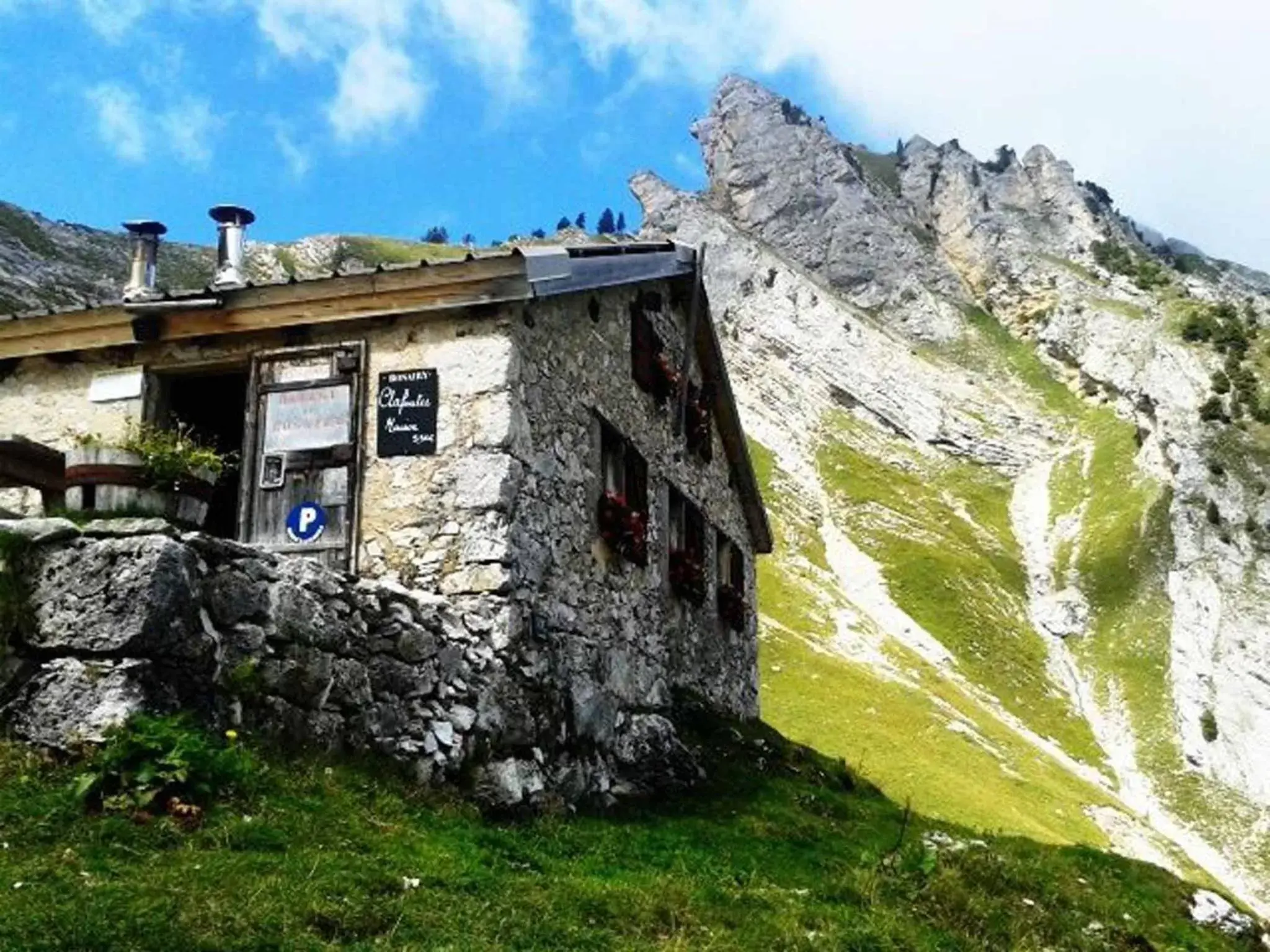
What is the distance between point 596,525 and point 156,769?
9.66m

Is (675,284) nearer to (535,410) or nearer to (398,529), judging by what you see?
(535,410)

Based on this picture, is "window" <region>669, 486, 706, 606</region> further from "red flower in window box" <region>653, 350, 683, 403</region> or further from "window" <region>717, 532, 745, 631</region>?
"red flower in window box" <region>653, 350, 683, 403</region>

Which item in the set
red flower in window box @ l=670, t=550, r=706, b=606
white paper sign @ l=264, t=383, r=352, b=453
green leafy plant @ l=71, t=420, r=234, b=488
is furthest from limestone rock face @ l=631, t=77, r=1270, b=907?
green leafy plant @ l=71, t=420, r=234, b=488

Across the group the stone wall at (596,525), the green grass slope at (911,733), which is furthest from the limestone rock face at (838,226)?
the stone wall at (596,525)

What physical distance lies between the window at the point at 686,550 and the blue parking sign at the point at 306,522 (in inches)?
310

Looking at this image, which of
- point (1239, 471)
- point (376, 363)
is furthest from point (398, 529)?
point (1239, 471)

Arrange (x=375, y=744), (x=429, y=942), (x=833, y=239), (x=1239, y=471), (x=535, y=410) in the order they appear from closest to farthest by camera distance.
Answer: (x=429, y=942) → (x=375, y=744) → (x=535, y=410) → (x=1239, y=471) → (x=833, y=239)

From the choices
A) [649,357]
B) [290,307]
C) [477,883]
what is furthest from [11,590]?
[649,357]

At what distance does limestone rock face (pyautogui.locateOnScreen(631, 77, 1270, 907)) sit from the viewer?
239 ft

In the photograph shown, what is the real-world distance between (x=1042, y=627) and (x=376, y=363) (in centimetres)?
8227

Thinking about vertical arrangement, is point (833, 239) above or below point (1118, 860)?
above

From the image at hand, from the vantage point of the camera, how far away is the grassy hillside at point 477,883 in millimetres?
7492

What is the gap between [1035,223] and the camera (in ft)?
633

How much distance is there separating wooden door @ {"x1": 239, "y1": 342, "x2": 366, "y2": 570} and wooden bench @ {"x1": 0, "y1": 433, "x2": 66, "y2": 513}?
92.8 inches
